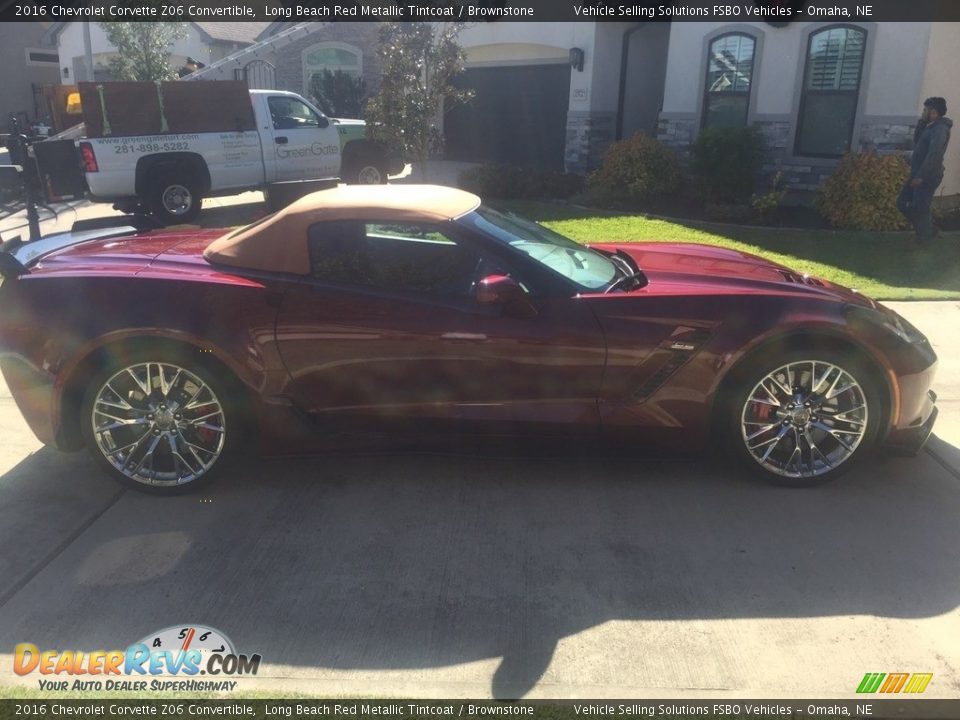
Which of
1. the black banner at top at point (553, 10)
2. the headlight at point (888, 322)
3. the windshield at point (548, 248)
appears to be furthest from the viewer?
the black banner at top at point (553, 10)

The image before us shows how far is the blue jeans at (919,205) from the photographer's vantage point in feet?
32.1

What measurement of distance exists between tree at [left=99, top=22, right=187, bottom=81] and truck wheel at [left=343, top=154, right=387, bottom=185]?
11.1 metres

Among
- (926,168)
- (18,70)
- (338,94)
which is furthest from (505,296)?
(18,70)

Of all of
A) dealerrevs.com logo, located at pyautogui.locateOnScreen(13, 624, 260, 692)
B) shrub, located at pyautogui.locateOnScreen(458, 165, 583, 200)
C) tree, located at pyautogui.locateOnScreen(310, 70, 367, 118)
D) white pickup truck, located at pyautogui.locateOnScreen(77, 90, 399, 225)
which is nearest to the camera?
dealerrevs.com logo, located at pyautogui.locateOnScreen(13, 624, 260, 692)

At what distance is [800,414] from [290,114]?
11270 millimetres

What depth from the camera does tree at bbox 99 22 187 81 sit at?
22.6 meters

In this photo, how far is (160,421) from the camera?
4180 mm

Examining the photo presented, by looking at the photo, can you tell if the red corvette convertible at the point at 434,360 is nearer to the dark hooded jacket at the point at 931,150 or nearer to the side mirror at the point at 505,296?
the side mirror at the point at 505,296

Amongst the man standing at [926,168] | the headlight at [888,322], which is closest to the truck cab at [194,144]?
the man standing at [926,168]

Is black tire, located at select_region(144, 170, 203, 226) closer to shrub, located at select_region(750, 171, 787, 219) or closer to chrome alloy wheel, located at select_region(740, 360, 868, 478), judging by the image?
shrub, located at select_region(750, 171, 787, 219)

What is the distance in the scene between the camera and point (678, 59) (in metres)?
14.5

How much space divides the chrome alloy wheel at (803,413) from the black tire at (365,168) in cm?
1158

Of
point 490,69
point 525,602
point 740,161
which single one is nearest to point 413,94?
point 740,161

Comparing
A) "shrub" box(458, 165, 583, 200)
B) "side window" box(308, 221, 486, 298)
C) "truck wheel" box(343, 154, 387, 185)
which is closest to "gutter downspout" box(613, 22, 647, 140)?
"shrub" box(458, 165, 583, 200)
